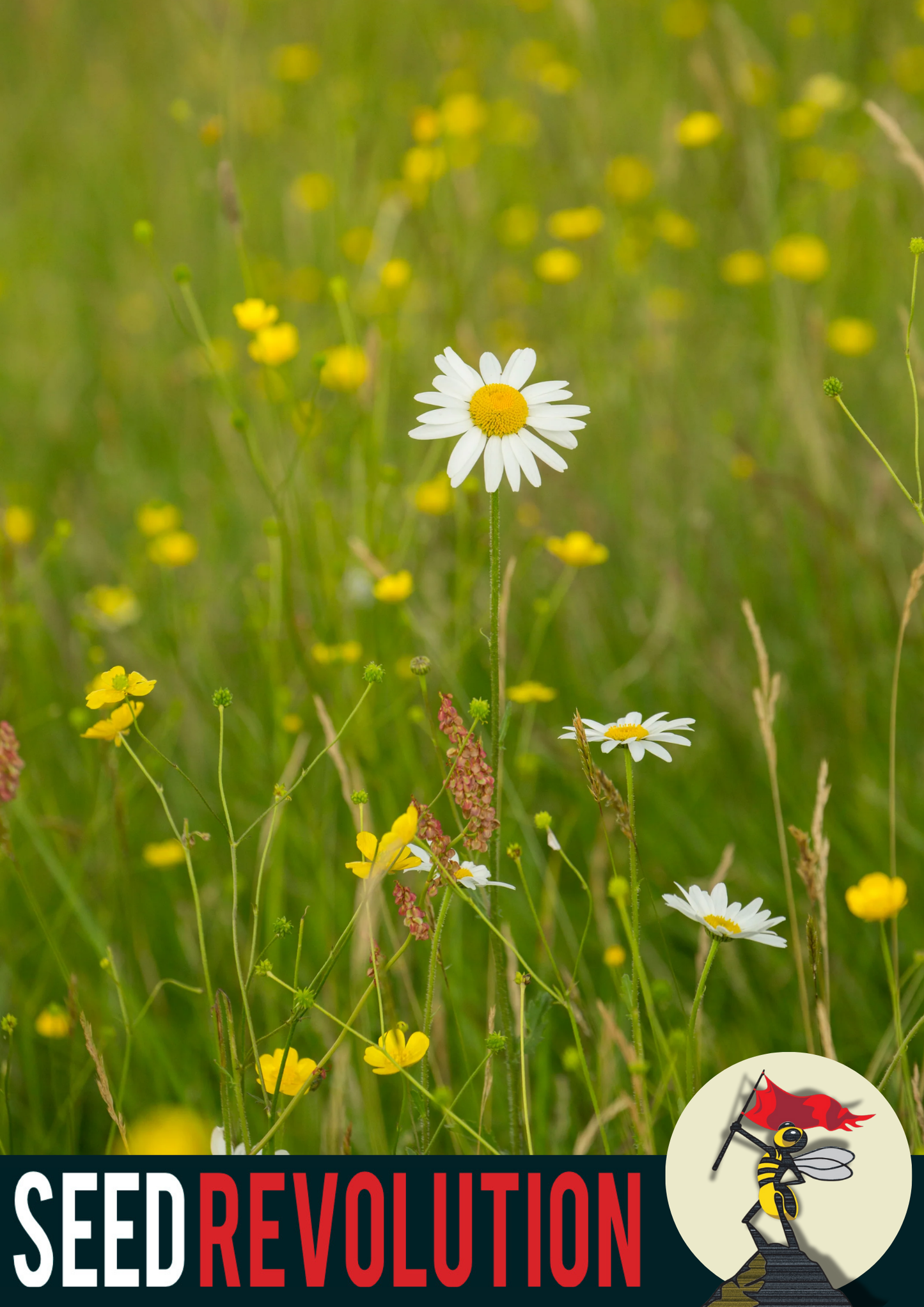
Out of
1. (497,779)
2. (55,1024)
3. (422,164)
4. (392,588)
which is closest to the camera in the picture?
(497,779)

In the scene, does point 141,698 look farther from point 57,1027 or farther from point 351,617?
point 57,1027

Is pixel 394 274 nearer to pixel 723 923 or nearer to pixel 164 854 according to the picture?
pixel 164 854

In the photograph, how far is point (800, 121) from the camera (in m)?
2.75

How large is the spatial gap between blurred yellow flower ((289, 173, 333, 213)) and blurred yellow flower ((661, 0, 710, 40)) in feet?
3.89

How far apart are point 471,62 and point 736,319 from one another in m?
1.69

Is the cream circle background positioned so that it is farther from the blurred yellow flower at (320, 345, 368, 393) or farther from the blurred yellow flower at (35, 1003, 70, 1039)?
the blurred yellow flower at (320, 345, 368, 393)

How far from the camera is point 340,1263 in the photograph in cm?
86

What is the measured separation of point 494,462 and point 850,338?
1940 mm

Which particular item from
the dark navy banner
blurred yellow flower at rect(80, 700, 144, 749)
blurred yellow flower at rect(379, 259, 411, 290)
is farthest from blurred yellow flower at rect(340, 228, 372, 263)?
the dark navy banner

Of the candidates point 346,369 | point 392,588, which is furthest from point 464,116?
point 392,588

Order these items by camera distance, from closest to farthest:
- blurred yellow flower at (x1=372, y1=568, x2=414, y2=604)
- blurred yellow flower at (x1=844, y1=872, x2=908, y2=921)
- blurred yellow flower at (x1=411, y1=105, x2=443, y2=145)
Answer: blurred yellow flower at (x1=844, y1=872, x2=908, y2=921), blurred yellow flower at (x1=372, y1=568, x2=414, y2=604), blurred yellow flower at (x1=411, y1=105, x2=443, y2=145)

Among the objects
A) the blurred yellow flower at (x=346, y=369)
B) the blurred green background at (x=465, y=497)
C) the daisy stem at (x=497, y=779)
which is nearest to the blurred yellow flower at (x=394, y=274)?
the blurred green background at (x=465, y=497)

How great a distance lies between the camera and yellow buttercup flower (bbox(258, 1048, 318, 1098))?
89 cm

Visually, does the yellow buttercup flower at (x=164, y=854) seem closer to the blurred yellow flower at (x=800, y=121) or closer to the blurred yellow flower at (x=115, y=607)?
the blurred yellow flower at (x=115, y=607)
